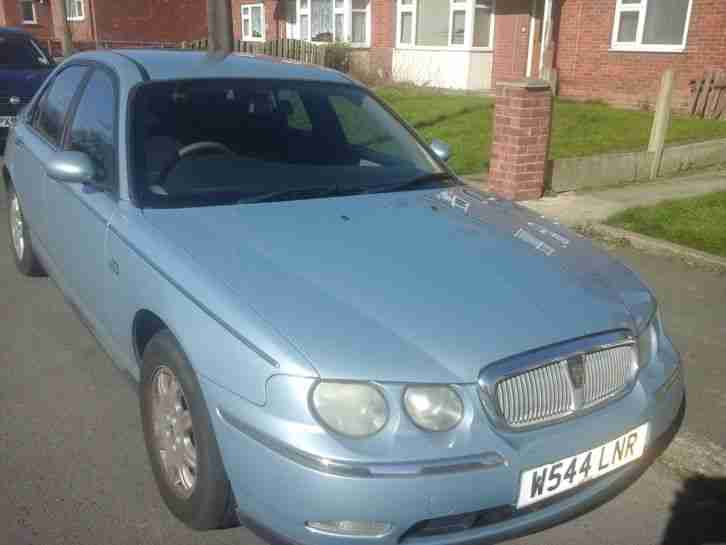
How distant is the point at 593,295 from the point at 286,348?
4.00ft

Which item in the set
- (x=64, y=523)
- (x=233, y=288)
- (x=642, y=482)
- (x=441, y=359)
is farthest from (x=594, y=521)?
(x=64, y=523)

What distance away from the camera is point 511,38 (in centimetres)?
1817

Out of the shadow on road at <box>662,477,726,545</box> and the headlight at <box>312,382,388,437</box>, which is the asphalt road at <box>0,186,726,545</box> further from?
the headlight at <box>312,382,388,437</box>

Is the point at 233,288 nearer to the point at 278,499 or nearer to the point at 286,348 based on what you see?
the point at 286,348

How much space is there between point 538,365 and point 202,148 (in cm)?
199

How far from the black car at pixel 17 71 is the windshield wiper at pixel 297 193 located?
8.36 metres

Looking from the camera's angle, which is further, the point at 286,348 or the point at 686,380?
the point at 686,380

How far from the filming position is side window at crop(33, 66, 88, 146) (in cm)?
425

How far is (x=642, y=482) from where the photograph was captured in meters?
3.21

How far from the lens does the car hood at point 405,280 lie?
2268 mm

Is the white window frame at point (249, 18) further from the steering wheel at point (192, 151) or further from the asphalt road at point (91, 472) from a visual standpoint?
the steering wheel at point (192, 151)

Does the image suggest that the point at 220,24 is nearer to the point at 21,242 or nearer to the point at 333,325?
the point at 21,242

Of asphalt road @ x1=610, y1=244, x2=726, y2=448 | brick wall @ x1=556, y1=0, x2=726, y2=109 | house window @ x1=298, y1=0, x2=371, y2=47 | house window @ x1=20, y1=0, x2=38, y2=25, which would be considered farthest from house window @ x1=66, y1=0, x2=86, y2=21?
asphalt road @ x1=610, y1=244, x2=726, y2=448

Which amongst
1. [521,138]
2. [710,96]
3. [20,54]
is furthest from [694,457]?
[710,96]
